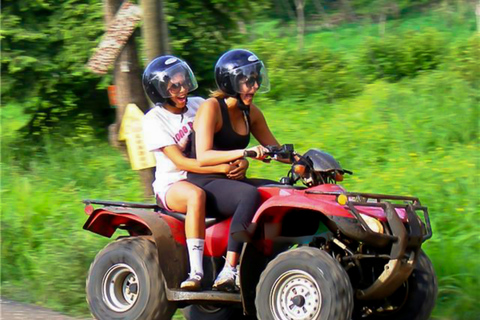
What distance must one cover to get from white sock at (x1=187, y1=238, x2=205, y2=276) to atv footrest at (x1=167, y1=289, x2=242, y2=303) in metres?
0.15

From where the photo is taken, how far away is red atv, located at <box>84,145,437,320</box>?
511cm

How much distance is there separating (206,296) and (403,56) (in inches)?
376

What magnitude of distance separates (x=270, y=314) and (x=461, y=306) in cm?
163

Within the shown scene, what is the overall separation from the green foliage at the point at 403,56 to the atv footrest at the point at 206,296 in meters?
8.90

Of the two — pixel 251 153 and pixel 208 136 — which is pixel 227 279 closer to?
pixel 251 153

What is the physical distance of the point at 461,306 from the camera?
6.14m

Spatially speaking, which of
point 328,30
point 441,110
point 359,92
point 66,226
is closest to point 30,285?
point 66,226

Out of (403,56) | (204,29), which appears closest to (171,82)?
(204,29)

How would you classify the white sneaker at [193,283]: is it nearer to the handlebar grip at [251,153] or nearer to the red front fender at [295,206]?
the red front fender at [295,206]

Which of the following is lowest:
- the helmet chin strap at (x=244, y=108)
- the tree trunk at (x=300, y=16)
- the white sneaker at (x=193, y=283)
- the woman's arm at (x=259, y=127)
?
the tree trunk at (x=300, y=16)

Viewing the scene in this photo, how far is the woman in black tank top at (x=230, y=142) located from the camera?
5.56 meters

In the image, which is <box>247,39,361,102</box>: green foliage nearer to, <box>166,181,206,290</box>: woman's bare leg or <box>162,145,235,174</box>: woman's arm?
<box>162,145,235,174</box>: woman's arm

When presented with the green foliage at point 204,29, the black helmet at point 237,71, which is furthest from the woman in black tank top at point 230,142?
the green foliage at point 204,29

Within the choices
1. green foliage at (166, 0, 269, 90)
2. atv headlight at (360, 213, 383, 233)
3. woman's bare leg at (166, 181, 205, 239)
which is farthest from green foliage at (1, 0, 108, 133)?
atv headlight at (360, 213, 383, 233)
